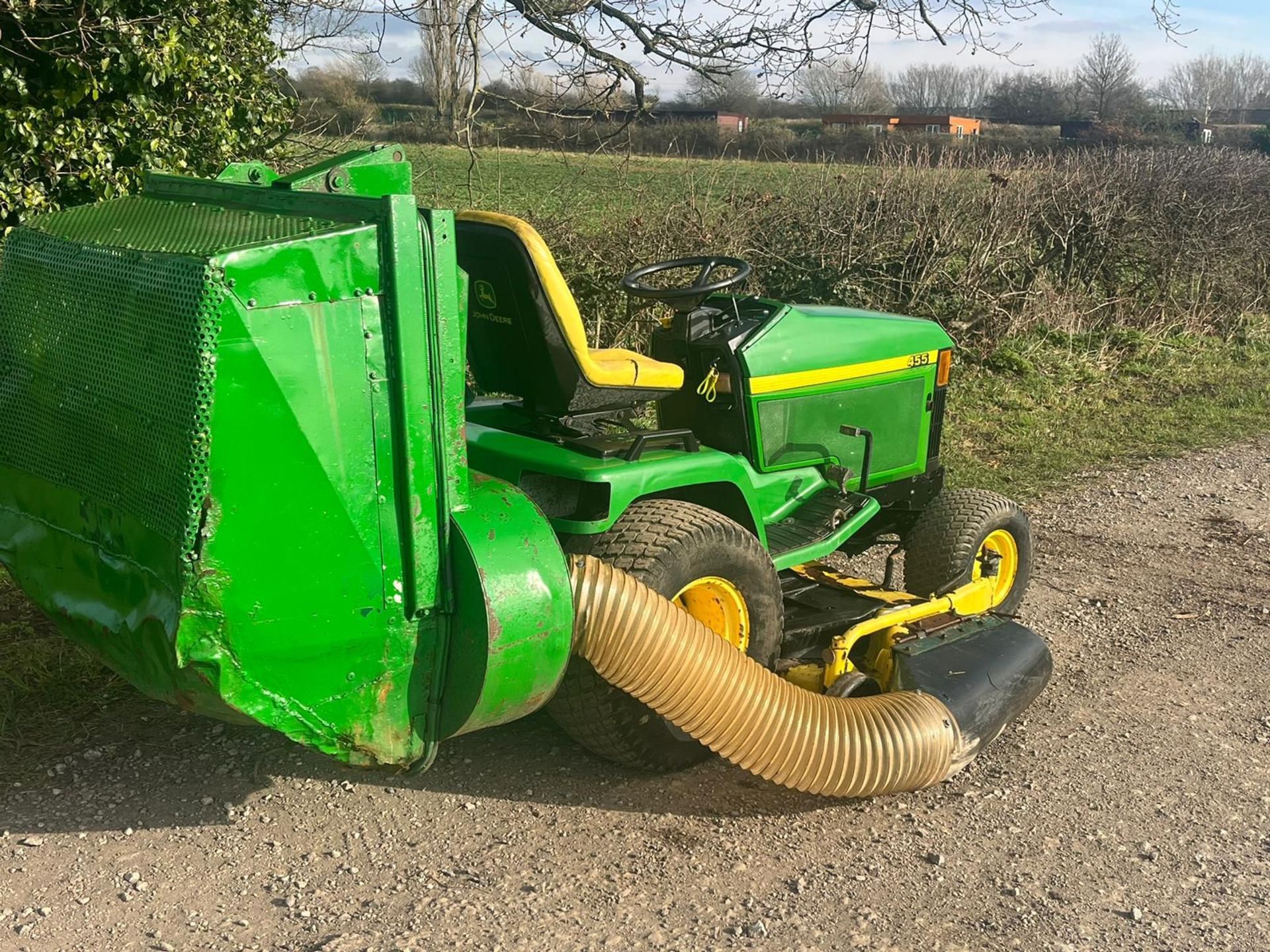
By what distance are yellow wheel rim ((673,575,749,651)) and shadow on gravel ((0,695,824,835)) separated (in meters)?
0.41

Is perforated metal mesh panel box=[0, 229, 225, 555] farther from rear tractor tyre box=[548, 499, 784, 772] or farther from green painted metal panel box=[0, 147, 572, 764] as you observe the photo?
rear tractor tyre box=[548, 499, 784, 772]

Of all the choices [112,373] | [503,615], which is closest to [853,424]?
[503,615]

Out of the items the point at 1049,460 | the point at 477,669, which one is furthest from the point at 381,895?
the point at 1049,460

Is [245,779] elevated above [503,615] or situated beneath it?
situated beneath

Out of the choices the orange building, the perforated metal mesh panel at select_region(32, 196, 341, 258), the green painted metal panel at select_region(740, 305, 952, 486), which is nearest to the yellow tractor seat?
the green painted metal panel at select_region(740, 305, 952, 486)

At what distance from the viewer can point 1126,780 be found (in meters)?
3.55

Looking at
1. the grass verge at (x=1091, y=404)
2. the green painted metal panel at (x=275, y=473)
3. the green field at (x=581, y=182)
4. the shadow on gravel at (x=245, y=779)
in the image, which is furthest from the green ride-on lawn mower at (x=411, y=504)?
the green field at (x=581, y=182)

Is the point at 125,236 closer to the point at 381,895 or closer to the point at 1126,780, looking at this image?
the point at 381,895

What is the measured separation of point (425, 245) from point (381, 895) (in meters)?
1.62

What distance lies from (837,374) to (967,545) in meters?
0.92

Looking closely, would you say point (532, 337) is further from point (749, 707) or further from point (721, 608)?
point (749, 707)

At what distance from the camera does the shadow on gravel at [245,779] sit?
3.21 metres

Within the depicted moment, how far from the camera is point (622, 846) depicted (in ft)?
10.2

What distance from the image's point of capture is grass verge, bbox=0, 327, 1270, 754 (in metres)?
7.19
